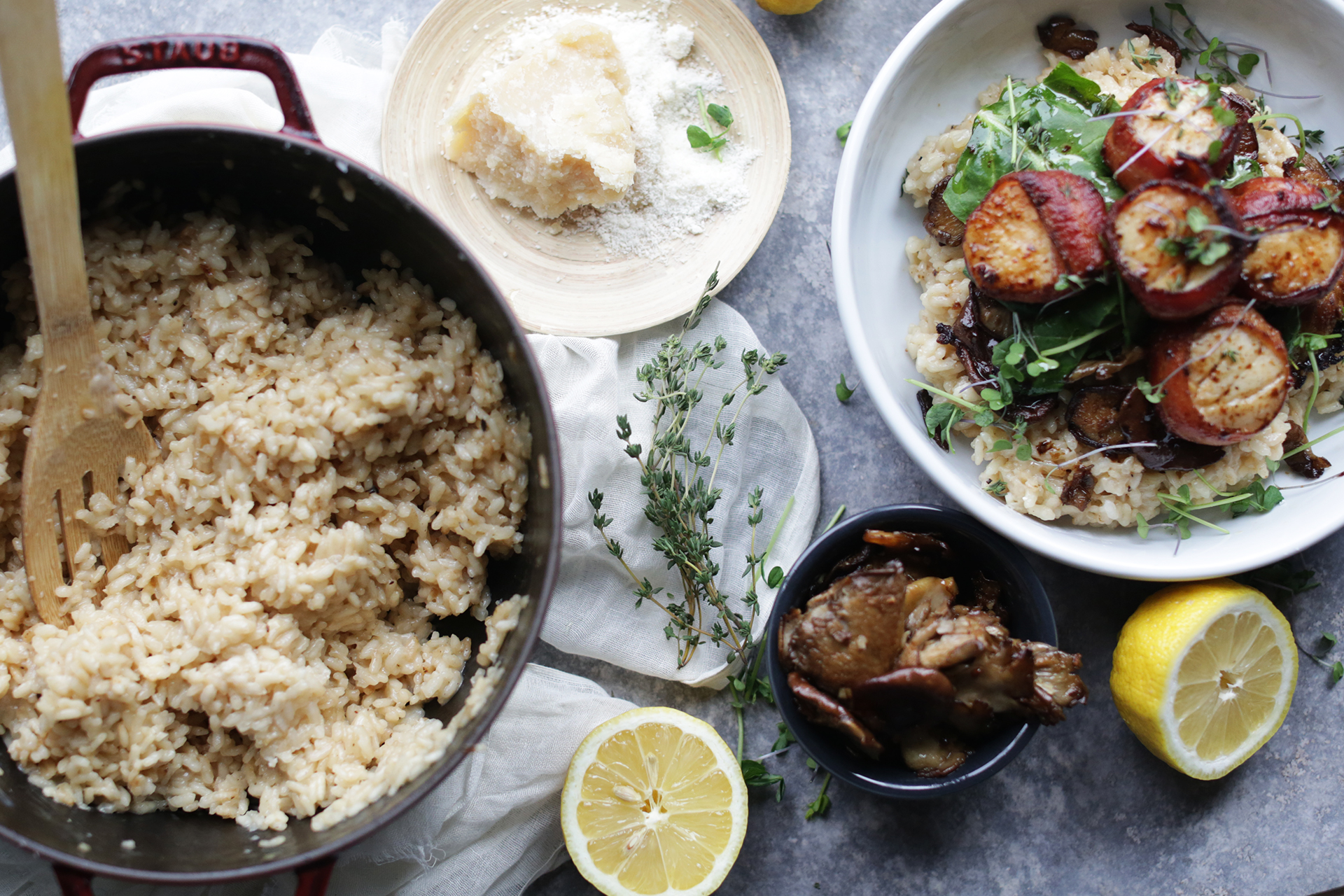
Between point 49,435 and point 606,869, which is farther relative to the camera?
point 606,869

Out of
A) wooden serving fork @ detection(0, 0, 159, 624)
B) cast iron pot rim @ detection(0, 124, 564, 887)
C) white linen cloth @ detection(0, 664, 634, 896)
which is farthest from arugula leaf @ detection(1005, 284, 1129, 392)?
wooden serving fork @ detection(0, 0, 159, 624)

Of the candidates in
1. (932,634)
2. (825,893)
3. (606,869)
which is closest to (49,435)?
(606,869)

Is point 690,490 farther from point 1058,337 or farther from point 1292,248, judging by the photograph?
point 1292,248

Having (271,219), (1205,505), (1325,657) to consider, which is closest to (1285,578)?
(1325,657)

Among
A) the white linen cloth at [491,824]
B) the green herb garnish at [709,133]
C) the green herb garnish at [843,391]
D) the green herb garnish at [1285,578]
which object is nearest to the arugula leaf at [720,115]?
the green herb garnish at [709,133]

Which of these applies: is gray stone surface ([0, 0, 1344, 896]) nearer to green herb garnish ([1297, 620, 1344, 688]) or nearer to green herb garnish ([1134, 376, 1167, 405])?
green herb garnish ([1297, 620, 1344, 688])

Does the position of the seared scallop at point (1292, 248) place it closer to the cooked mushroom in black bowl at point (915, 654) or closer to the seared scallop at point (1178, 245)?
the seared scallop at point (1178, 245)

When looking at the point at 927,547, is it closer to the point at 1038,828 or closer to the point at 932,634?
the point at 932,634
